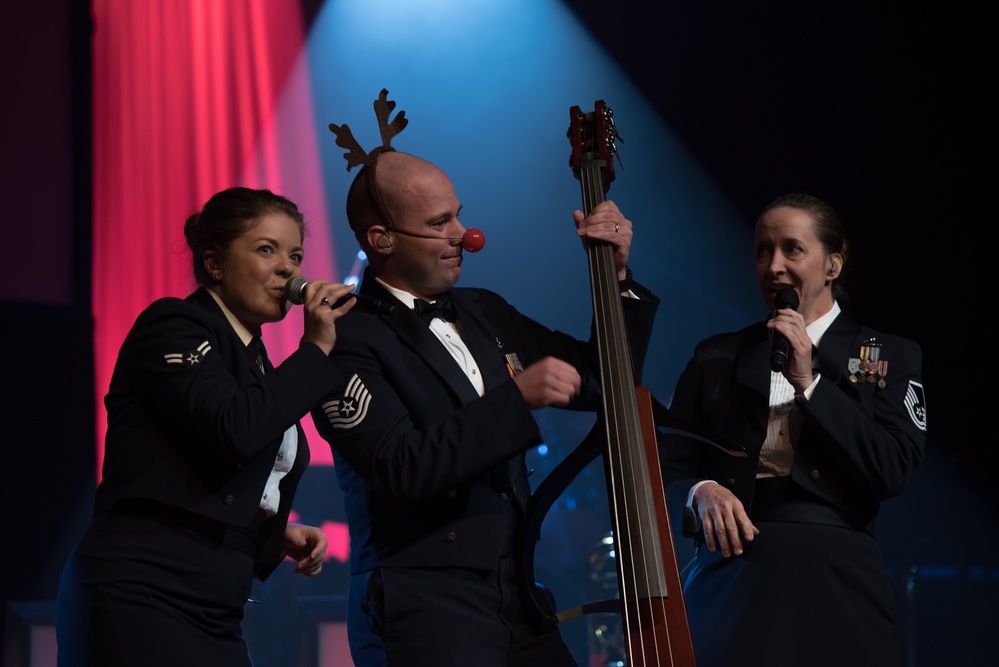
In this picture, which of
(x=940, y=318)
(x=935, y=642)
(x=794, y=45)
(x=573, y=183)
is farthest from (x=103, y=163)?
(x=935, y=642)

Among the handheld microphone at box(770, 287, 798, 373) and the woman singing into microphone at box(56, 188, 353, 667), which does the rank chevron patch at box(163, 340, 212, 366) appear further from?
the handheld microphone at box(770, 287, 798, 373)

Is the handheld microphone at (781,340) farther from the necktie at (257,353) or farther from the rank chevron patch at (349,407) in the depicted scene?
the necktie at (257,353)

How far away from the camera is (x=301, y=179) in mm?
4910

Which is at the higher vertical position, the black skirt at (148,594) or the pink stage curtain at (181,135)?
the pink stage curtain at (181,135)

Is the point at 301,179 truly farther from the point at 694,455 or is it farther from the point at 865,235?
the point at 694,455

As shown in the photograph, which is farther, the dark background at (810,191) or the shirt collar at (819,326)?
the dark background at (810,191)

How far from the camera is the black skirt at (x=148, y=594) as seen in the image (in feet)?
5.66

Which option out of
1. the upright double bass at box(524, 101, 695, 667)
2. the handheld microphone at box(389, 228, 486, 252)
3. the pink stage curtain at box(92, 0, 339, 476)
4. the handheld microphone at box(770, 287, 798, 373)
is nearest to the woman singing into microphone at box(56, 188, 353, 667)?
the handheld microphone at box(389, 228, 486, 252)

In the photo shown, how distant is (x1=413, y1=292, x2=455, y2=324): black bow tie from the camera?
2170mm

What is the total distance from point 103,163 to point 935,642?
4.34m

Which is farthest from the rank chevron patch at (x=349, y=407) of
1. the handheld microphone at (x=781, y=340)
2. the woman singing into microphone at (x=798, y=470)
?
the handheld microphone at (x=781, y=340)

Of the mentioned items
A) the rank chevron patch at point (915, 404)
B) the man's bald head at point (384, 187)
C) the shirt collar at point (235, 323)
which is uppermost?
the man's bald head at point (384, 187)

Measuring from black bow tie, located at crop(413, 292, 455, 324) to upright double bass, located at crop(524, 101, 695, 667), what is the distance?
1.22 ft

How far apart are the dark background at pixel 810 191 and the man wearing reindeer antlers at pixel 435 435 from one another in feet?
8.22
